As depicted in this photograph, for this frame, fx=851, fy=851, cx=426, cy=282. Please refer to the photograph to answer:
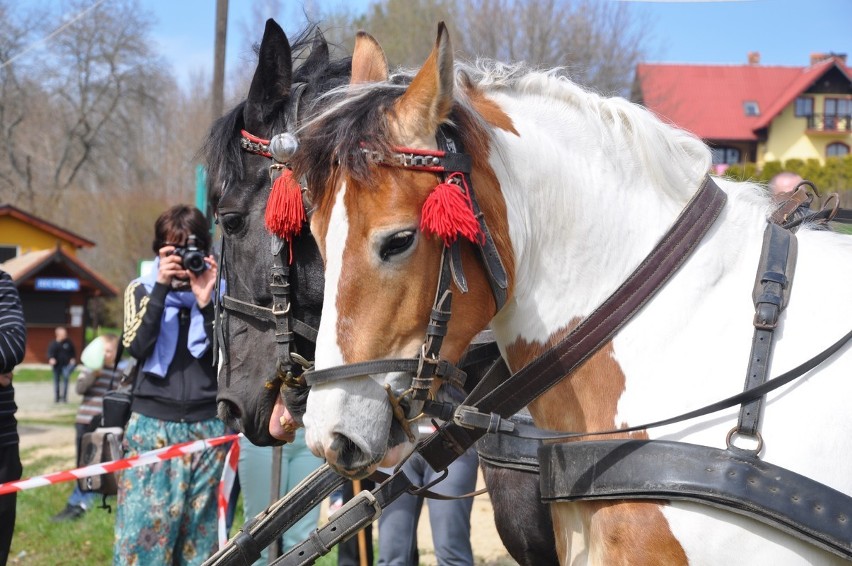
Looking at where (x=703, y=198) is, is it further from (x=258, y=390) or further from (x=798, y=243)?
(x=258, y=390)

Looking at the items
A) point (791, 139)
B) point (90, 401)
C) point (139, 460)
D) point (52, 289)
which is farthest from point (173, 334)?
point (791, 139)

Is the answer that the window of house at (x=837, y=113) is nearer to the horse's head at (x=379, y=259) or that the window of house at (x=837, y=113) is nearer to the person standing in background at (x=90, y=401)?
the person standing in background at (x=90, y=401)

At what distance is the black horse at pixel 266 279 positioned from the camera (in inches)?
111

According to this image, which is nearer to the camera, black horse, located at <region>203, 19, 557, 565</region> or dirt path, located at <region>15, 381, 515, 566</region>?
black horse, located at <region>203, 19, 557, 565</region>

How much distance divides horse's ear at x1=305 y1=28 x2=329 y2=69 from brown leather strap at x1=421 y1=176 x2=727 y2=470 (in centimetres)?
182

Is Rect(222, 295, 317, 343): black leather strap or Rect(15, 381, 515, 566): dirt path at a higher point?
Rect(222, 295, 317, 343): black leather strap

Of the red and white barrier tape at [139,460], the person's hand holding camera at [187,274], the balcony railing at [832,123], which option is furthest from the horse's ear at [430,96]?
the balcony railing at [832,123]

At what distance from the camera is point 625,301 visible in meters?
2.09

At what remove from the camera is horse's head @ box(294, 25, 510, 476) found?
1951 mm

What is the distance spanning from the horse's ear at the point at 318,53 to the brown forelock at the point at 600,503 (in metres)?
1.74

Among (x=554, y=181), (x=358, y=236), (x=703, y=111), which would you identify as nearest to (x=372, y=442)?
(x=358, y=236)

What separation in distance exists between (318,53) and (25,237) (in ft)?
108

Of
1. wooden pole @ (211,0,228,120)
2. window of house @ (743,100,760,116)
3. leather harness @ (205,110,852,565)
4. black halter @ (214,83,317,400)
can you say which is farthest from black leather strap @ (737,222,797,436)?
window of house @ (743,100,760,116)

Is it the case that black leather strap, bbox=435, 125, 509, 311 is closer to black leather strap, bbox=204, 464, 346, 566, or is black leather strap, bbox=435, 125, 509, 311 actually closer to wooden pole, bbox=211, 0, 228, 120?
black leather strap, bbox=204, 464, 346, 566
